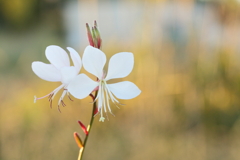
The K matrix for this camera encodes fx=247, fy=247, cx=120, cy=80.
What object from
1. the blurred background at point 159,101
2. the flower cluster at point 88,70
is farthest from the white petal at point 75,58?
the blurred background at point 159,101

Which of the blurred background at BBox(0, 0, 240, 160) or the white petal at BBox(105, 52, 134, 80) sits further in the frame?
the blurred background at BBox(0, 0, 240, 160)

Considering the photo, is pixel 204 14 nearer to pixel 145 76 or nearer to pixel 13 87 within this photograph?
pixel 145 76

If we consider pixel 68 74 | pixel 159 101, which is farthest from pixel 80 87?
pixel 159 101

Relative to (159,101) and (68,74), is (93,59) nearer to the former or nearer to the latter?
(68,74)

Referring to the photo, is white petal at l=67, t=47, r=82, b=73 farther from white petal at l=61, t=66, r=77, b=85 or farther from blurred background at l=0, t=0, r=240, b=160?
blurred background at l=0, t=0, r=240, b=160

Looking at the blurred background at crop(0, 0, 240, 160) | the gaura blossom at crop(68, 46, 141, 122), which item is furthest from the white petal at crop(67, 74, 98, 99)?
the blurred background at crop(0, 0, 240, 160)

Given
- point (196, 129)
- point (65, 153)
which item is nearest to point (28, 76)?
point (65, 153)

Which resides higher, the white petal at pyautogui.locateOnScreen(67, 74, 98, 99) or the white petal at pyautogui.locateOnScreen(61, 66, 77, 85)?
the white petal at pyautogui.locateOnScreen(61, 66, 77, 85)

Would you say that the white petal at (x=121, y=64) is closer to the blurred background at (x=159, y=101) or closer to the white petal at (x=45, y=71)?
the white petal at (x=45, y=71)
